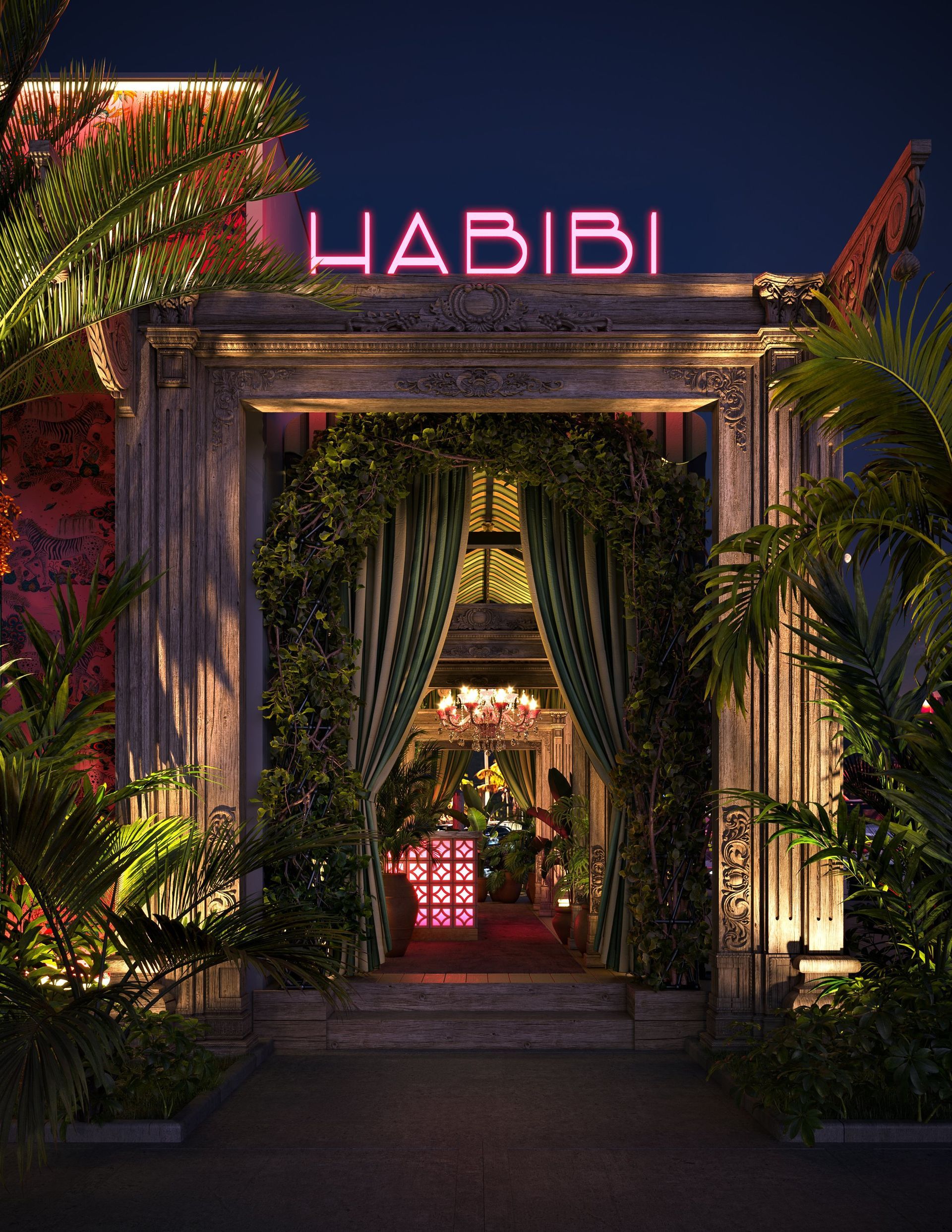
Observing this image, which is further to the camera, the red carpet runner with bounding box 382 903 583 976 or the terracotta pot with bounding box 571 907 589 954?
the terracotta pot with bounding box 571 907 589 954

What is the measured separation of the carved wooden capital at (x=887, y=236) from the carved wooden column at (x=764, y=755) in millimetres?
392

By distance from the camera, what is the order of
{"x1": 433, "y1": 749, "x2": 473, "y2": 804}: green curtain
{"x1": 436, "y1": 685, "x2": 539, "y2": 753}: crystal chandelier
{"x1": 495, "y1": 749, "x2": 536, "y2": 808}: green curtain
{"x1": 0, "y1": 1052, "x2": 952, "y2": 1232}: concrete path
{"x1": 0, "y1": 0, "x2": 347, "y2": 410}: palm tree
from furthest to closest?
1. {"x1": 433, "y1": 749, "x2": 473, "y2": 804}: green curtain
2. {"x1": 495, "y1": 749, "x2": 536, "y2": 808}: green curtain
3. {"x1": 436, "y1": 685, "x2": 539, "y2": 753}: crystal chandelier
4. {"x1": 0, "y1": 0, "x2": 347, "y2": 410}: palm tree
5. {"x1": 0, "y1": 1052, "x2": 952, "y2": 1232}: concrete path

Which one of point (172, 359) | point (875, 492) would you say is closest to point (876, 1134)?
point (875, 492)

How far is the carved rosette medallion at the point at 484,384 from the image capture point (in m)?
5.47

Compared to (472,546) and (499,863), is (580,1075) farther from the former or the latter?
(499,863)

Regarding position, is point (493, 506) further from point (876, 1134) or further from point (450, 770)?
point (450, 770)

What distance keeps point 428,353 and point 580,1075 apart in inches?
147

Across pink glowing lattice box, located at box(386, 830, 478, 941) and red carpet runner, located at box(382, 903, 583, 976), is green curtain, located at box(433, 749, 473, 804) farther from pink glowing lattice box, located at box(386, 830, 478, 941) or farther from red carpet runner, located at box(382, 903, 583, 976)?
pink glowing lattice box, located at box(386, 830, 478, 941)

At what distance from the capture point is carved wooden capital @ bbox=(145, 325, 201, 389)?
5340 mm

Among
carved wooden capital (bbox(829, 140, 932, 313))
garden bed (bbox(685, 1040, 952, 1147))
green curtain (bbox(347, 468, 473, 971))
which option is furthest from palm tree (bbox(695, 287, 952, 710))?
green curtain (bbox(347, 468, 473, 971))

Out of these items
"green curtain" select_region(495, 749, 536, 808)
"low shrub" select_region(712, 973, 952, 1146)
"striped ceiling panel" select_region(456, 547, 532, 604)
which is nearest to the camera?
"low shrub" select_region(712, 973, 952, 1146)

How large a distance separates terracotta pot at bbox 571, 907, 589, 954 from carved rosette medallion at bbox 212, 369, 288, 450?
426 centimetres

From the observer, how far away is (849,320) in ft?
14.3

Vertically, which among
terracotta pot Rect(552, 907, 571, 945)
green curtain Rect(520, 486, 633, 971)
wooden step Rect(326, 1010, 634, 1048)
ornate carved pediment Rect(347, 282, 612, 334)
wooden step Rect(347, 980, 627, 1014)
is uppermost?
ornate carved pediment Rect(347, 282, 612, 334)
